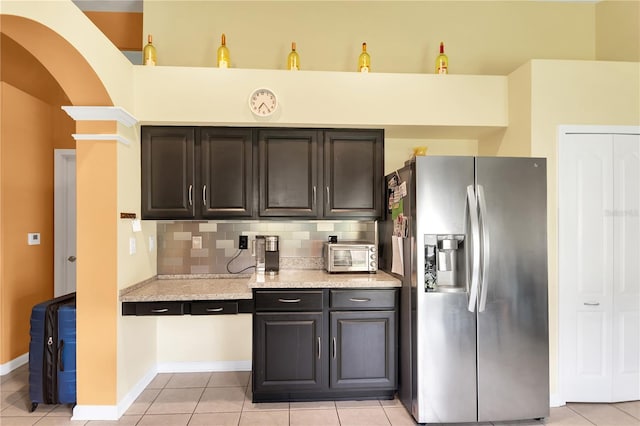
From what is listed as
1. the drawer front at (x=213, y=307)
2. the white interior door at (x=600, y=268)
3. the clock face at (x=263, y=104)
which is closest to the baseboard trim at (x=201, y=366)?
the drawer front at (x=213, y=307)

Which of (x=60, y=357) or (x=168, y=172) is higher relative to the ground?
(x=168, y=172)

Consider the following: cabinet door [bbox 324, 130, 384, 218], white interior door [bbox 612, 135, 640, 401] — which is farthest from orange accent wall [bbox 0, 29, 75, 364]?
white interior door [bbox 612, 135, 640, 401]

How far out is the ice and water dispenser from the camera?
2.56m

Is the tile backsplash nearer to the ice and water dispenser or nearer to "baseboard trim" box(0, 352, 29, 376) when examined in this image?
the ice and water dispenser

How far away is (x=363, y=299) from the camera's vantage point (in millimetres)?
2820

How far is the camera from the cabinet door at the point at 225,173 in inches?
122

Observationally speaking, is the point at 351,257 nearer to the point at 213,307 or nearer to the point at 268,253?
the point at 268,253

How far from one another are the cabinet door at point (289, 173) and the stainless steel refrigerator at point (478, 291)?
3.07 feet

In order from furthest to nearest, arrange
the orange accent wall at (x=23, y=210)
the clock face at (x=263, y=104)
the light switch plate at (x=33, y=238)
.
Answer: the light switch plate at (x=33, y=238), the orange accent wall at (x=23, y=210), the clock face at (x=263, y=104)

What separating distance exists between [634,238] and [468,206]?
1440 mm

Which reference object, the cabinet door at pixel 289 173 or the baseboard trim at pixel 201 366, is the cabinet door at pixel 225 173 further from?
the baseboard trim at pixel 201 366

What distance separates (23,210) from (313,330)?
311 centimetres

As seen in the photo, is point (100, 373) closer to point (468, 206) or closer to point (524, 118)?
point (468, 206)

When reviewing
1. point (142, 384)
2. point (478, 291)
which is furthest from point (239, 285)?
point (478, 291)
